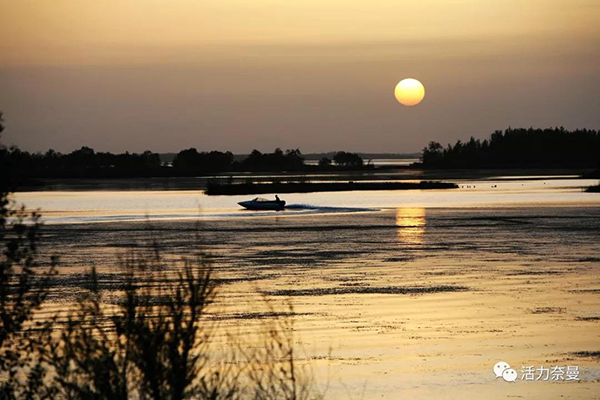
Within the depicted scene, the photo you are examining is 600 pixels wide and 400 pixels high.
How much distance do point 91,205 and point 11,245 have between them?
83.7 metres

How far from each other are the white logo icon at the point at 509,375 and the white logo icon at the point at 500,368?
0.08 m

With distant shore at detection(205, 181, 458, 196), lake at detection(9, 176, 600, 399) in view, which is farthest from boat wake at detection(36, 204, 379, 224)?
distant shore at detection(205, 181, 458, 196)


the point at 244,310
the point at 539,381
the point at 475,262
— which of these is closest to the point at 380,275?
the point at 475,262

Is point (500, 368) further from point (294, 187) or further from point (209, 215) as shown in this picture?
point (294, 187)

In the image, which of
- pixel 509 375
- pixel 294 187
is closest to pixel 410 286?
pixel 509 375

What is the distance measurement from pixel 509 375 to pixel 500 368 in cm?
57

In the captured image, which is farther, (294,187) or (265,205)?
(294,187)

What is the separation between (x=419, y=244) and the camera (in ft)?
157

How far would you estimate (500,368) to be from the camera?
19594mm

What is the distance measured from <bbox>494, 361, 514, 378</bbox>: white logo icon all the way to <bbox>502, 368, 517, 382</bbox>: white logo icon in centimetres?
8

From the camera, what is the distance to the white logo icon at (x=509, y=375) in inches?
741

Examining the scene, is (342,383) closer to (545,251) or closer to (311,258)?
(311,258)

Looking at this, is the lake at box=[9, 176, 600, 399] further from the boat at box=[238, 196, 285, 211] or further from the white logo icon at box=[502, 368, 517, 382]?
the boat at box=[238, 196, 285, 211]

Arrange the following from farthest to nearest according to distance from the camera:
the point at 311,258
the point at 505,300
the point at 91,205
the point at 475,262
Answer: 1. the point at 91,205
2. the point at 311,258
3. the point at 475,262
4. the point at 505,300
